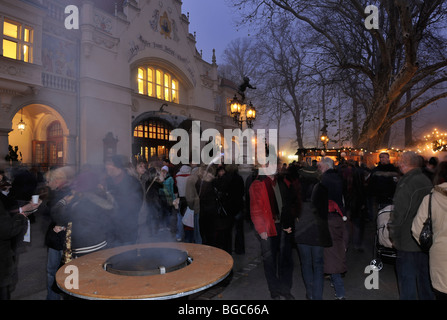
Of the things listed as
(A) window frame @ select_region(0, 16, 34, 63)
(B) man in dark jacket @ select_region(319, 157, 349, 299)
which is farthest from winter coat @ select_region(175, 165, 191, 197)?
(A) window frame @ select_region(0, 16, 34, 63)

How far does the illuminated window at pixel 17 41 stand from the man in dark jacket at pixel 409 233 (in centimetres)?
1445

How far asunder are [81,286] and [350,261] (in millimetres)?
5333

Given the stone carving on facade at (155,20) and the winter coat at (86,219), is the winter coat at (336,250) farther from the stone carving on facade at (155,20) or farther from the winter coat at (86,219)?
the stone carving on facade at (155,20)

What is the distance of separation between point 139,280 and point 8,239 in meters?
1.57

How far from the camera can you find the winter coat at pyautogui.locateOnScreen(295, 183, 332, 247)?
391cm

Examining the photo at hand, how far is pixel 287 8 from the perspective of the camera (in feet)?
45.0

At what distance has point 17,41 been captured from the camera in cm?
1209

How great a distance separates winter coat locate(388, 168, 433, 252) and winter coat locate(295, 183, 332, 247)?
793mm

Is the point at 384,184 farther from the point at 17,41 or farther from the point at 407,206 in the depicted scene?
the point at 17,41

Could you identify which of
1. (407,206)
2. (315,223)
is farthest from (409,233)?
(315,223)

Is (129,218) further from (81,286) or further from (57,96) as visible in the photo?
(57,96)

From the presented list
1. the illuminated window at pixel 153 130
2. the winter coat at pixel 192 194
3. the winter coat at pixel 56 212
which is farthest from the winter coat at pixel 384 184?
the illuminated window at pixel 153 130

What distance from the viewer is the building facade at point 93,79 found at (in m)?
12.4

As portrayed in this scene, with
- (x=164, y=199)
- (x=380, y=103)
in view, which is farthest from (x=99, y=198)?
(x=380, y=103)
